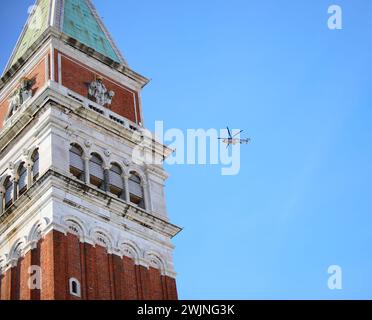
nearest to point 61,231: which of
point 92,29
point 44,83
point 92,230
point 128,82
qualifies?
point 92,230

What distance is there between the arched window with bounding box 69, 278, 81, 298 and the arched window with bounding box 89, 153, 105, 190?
797 cm

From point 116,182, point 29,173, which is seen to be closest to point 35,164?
point 29,173

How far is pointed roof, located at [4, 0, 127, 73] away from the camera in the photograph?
6606 centimetres

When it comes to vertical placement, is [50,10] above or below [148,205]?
above

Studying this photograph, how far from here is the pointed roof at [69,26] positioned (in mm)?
66062

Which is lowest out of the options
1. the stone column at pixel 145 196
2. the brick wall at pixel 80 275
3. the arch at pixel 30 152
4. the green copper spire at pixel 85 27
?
the brick wall at pixel 80 275

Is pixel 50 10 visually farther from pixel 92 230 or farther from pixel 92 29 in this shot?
pixel 92 230

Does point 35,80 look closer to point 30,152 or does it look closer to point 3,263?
point 30,152

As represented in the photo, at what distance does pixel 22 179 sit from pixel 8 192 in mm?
1384

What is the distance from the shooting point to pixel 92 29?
69125 mm

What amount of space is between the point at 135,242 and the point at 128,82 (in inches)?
555

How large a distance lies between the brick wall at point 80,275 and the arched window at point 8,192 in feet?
16.7

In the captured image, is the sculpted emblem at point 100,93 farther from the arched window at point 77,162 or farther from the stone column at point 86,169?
the stone column at point 86,169

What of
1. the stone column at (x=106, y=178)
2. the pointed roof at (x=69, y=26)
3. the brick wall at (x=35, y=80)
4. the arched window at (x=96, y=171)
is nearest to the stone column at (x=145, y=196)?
the stone column at (x=106, y=178)
